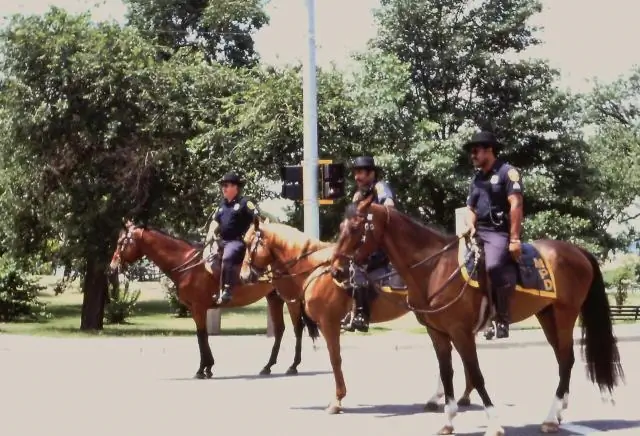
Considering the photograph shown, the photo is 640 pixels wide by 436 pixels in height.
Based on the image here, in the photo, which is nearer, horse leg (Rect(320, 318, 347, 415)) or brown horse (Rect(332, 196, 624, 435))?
brown horse (Rect(332, 196, 624, 435))

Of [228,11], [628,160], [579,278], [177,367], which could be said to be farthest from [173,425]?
[628,160]

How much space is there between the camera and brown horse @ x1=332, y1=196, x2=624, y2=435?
28.7ft

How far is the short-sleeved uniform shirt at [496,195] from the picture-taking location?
29.2 feet

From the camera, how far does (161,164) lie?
26688 millimetres

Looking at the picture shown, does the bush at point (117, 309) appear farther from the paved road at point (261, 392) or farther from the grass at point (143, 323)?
the paved road at point (261, 392)

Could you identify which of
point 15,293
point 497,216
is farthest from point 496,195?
point 15,293

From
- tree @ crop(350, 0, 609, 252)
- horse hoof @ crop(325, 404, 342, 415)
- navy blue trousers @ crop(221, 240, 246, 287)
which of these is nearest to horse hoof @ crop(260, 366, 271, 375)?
navy blue trousers @ crop(221, 240, 246, 287)

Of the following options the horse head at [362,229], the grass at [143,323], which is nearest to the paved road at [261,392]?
the horse head at [362,229]

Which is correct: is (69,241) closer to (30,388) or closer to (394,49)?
(394,49)

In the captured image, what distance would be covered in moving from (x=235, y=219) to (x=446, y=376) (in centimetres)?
597

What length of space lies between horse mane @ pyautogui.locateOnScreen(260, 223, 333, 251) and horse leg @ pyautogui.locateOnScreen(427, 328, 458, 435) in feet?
11.2

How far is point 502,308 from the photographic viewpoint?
28.8 feet

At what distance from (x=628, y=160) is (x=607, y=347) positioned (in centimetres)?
4376

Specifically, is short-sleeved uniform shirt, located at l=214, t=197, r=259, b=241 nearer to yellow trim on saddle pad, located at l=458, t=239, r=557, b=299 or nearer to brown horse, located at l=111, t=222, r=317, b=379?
brown horse, located at l=111, t=222, r=317, b=379
